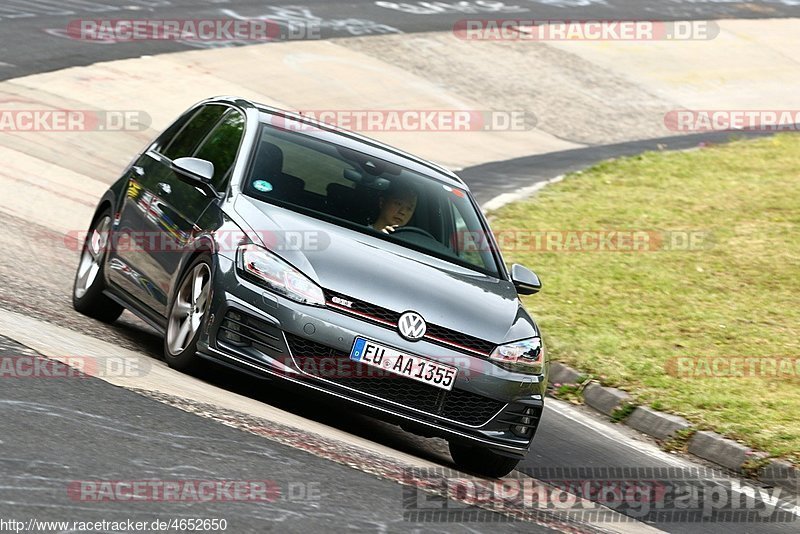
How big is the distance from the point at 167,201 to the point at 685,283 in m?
7.02

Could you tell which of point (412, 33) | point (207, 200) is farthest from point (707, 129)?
point (207, 200)

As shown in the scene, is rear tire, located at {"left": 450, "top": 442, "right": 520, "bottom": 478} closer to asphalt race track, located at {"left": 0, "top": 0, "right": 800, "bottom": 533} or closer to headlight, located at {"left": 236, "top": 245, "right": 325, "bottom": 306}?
asphalt race track, located at {"left": 0, "top": 0, "right": 800, "bottom": 533}

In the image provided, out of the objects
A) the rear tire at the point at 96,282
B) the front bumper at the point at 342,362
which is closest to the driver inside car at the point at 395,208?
the front bumper at the point at 342,362

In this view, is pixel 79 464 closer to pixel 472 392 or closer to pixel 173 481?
pixel 173 481

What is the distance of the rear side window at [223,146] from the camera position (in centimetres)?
842

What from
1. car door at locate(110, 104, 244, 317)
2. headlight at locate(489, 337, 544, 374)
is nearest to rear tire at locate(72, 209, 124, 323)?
car door at locate(110, 104, 244, 317)

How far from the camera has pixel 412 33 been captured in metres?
28.8

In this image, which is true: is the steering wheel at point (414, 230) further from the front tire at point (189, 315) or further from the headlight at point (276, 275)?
the front tire at point (189, 315)

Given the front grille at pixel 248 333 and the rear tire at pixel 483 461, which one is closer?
the front grille at pixel 248 333

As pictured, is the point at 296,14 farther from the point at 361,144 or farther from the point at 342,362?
the point at 342,362

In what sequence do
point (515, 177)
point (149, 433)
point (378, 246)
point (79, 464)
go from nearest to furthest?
point (79, 464)
point (149, 433)
point (378, 246)
point (515, 177)

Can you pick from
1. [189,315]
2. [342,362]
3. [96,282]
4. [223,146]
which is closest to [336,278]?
[342,362]

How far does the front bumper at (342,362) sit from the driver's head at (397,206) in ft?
4.09

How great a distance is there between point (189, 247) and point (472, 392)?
192 centimetres
